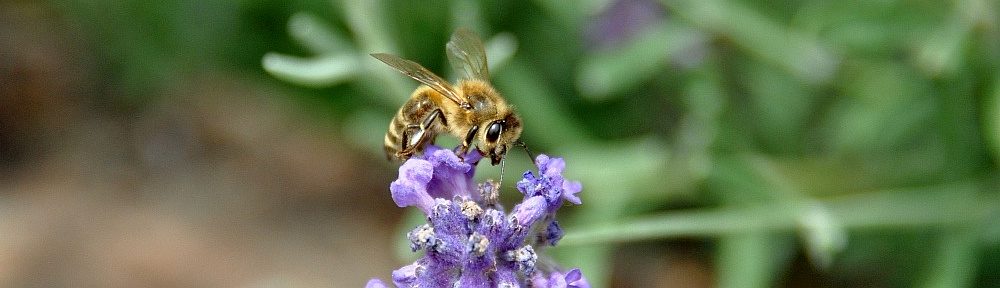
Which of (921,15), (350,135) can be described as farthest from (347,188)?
(921,15)

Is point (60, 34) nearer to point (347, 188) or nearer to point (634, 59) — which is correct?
point (347, 188)

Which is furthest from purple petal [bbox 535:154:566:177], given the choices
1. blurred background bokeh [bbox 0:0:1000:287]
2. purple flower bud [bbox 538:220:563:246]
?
blurred background bokeh [bbox 0:0:1000:287]

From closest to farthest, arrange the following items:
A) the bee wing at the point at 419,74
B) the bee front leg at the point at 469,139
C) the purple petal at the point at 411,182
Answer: the purple petal at the point at 411,182 → the bee front leg at the point at 469,139 → the bee wing at the point at 419,74

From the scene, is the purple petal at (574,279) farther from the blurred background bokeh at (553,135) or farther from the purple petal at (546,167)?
the blurred background bokeh at (553,135)

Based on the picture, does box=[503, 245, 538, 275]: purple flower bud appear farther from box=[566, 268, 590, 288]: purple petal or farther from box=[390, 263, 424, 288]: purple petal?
box=[390, 263, 424, 288]: purple petal

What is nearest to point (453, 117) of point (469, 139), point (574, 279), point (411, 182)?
point (469, 139)

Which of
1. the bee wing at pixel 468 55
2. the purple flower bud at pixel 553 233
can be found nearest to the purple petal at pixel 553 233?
the purple flower bud at pixel 553 233

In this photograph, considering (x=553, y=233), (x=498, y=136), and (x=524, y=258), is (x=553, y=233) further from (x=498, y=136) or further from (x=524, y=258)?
(x=498, y=136)
